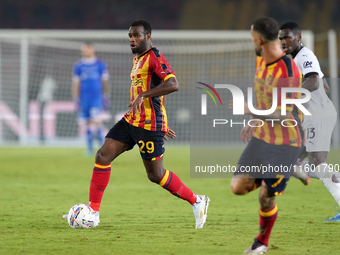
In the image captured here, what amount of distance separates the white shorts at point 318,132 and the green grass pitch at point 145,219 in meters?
0.82

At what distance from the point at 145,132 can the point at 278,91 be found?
1.64 m

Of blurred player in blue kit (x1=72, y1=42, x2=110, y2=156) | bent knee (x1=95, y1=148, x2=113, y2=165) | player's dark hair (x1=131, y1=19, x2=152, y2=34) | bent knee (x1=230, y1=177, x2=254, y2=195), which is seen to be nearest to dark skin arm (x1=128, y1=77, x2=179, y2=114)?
bent knee (x1=95, y1=148, x2=113, y2=165)

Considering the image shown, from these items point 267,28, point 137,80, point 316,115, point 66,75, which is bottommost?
point 316,115

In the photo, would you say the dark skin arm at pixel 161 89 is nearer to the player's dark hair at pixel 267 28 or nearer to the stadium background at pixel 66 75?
the player's dark hair at pixel 267 28

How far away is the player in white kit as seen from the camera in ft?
17.0

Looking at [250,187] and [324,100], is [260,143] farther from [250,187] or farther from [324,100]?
[324,100]

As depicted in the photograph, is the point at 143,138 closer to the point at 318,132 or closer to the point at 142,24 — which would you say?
the point at 142,24

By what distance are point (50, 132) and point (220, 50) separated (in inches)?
238

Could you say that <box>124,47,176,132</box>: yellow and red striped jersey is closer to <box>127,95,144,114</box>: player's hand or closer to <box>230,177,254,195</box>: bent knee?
<box>127,95,144,114</box>: player's hand

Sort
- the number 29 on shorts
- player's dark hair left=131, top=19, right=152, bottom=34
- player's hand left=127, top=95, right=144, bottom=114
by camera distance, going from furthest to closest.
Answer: player's dark hair left=131, top=19, right=152, bottom=34
the number 29 on shorts
player's hand left=127, top=95, right=144, bottom=114

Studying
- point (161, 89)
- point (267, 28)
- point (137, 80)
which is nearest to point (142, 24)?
point (137, 80)

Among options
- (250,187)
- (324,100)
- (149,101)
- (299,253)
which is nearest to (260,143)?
(250,187)

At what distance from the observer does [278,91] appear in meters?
3.75

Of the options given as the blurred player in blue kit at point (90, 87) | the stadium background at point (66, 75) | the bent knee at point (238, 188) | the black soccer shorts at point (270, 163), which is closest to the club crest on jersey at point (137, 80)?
the black soccer shorts at point (270, 163)
